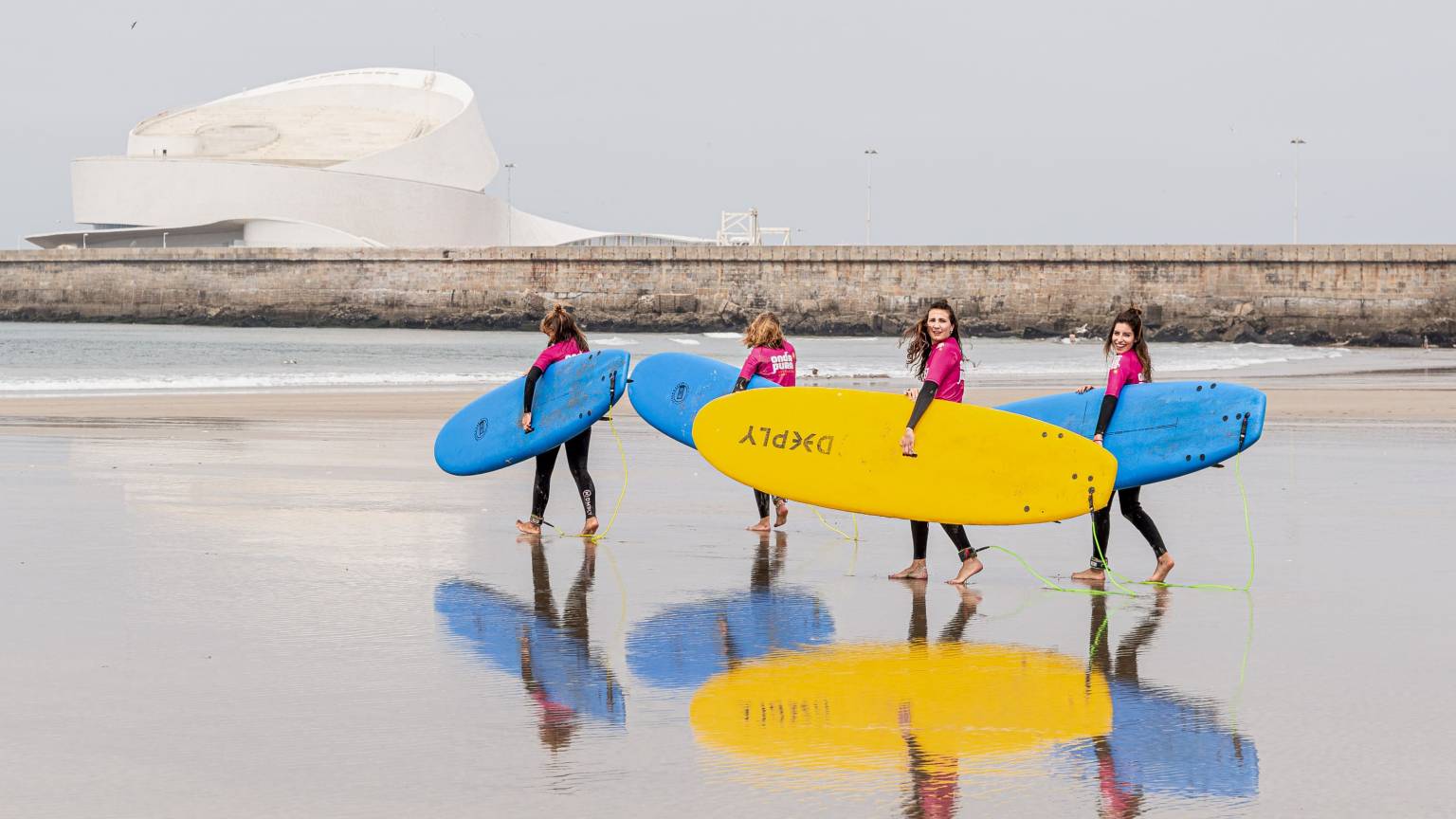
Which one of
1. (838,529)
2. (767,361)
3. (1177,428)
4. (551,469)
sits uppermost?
(767,361)

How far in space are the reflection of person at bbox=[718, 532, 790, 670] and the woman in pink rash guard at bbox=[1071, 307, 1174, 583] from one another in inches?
52.2

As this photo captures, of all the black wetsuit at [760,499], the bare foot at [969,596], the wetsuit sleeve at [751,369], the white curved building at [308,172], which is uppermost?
the white curved building at [308,172]

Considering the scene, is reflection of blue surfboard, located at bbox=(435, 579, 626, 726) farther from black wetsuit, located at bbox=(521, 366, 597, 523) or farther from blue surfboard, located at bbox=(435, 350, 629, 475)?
blue surfboard, located at bbox=(435, 350, 629, 475)

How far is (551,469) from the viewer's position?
8.42 metres

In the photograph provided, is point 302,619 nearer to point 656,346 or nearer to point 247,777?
point 247,777

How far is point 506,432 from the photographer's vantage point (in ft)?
30.0

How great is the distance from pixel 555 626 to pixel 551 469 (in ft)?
8.74

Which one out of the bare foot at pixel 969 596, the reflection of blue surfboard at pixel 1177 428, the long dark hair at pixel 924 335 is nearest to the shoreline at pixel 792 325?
the reflection of blue surfboard at pixel 1177 428

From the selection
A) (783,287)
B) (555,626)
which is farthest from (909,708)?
(783,287)

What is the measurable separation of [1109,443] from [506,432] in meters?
3.44

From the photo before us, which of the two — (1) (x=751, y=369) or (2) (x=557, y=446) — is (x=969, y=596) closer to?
(1) (x=751, y=369)

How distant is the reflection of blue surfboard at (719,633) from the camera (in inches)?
202

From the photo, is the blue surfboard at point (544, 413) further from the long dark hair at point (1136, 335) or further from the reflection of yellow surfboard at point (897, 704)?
the reflection of yellow surfboard at point (897, 704)

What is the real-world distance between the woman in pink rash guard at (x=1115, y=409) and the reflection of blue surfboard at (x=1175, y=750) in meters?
2.11
